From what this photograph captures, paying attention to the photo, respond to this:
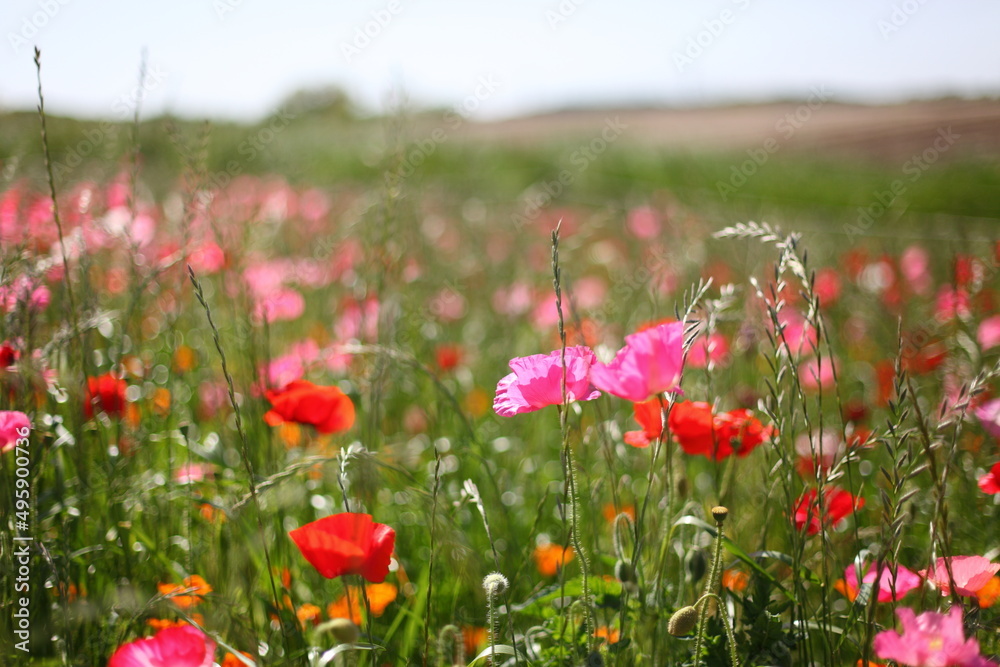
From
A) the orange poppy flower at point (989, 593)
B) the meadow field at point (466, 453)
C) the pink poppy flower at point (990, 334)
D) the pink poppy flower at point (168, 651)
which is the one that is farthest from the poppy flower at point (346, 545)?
the pink poppy flower at point (990, 334)

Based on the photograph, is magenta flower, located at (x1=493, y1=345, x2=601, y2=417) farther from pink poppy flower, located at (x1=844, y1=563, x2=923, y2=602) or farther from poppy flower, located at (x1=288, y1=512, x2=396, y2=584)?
pink poppy flower, located at (x1=844, y1=563, x2=923, y2=602)

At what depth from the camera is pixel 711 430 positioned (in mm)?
Result: 943

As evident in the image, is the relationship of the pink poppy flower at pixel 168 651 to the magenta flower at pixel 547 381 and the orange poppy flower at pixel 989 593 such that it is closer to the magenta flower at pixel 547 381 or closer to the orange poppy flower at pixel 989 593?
the magenta flower at pixel 547 381

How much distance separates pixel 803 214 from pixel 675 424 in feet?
14.8

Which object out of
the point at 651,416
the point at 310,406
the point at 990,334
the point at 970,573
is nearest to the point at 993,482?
the point at 970,573

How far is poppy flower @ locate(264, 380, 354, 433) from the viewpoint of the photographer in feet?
3.46

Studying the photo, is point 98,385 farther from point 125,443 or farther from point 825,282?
Result: point 825,282

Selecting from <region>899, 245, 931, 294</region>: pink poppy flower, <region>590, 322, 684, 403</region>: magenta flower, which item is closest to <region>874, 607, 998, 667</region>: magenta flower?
<region>590, 322, 684, 403</region>: magenta flower

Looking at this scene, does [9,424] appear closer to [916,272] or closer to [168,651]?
[168,651]

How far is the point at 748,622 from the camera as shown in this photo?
0.90 meters

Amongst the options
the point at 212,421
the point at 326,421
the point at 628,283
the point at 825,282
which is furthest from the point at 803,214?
the point at 326,421

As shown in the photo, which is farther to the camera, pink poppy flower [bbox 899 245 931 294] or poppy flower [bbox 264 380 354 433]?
pink poppy flower [bbox 899 245 931 294]

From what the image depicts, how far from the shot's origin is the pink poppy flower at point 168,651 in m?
0.71

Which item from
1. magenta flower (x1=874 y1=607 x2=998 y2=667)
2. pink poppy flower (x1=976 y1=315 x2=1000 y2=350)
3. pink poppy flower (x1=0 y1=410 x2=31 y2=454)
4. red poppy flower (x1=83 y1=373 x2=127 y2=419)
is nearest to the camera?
magenta flower (x1=874 y1=607 x2=998 y2=667)
